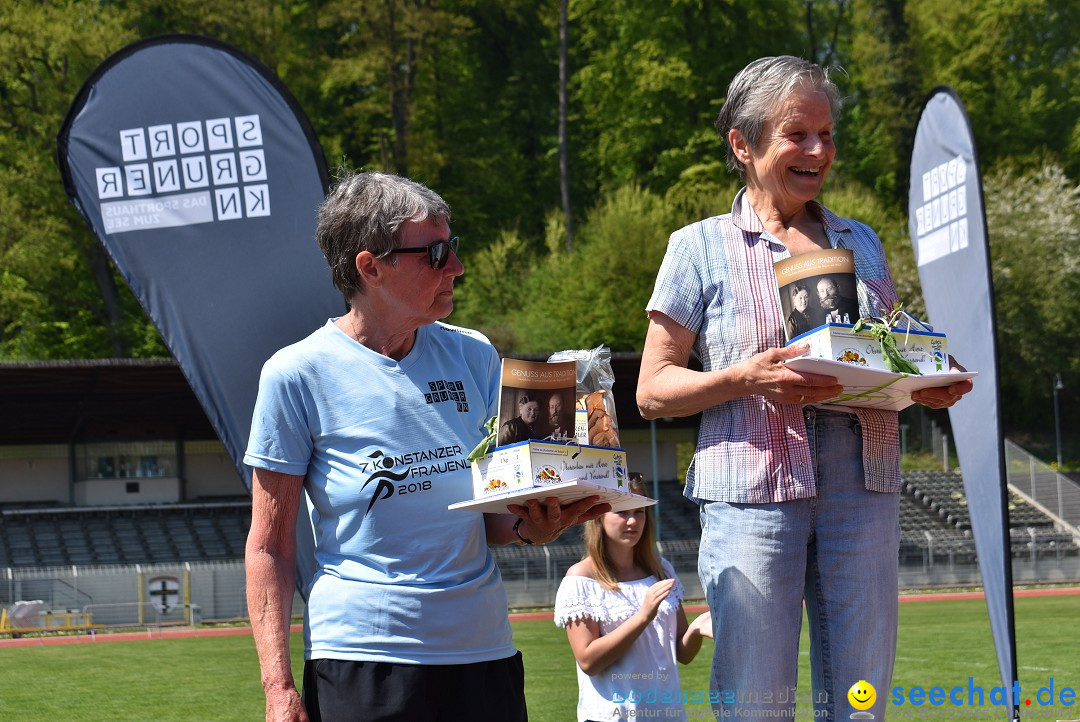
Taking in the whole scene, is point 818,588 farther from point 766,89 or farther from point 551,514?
point 766,89

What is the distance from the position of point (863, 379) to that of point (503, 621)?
1070 millimetres

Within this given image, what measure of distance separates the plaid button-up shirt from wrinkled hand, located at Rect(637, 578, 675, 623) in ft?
4.29

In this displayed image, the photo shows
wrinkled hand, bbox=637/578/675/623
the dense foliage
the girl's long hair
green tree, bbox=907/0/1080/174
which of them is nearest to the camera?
wrinkled hand, bbox=637/578/675/623

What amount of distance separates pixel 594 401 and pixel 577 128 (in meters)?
48.5

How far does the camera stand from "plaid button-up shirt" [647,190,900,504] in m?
3.18

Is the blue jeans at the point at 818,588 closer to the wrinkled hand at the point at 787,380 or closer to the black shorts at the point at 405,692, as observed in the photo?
the wrinkled hand at the point at 787,380

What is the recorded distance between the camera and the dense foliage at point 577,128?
4022cm

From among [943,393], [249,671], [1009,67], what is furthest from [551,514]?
[1009,67]

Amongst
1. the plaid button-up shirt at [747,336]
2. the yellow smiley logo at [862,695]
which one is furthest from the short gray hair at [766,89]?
the yellow smiley logo at [862,695]

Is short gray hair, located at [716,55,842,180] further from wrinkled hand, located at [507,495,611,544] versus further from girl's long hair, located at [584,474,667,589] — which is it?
girl's long hair, located at [584,474,667,589]

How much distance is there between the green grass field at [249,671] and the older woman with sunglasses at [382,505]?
637 centimetres

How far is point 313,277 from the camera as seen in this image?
235 inches

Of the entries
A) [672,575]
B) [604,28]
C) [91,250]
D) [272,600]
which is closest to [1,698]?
[672,575]

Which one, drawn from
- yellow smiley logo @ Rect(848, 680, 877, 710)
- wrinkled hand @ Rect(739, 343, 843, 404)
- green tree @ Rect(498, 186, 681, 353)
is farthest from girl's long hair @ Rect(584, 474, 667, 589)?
green tree @ Rect(498, 186, 681, 353)
